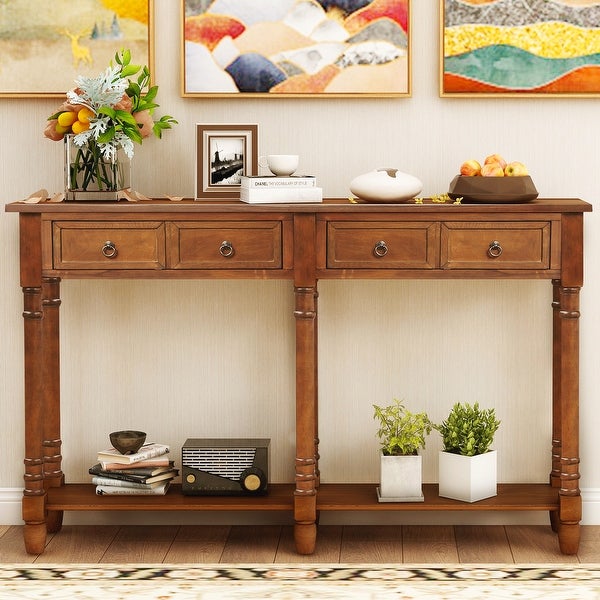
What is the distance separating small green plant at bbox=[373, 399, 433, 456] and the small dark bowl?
710 mm

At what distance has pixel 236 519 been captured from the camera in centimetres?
327

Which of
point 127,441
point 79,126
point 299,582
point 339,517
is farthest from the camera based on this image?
point 339,517

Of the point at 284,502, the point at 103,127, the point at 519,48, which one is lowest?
the point at 284,502

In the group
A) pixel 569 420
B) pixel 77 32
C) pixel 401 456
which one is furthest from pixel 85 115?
pixel 569 420

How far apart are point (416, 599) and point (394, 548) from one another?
0.41 meters

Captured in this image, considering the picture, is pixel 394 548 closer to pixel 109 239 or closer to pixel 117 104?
pixel 109 239

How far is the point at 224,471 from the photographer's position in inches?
120

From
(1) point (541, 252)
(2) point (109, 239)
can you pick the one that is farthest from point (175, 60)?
(1) point (541, 252)

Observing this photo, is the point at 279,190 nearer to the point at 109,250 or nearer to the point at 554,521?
the point at 109,250

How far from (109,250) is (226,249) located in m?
0.32

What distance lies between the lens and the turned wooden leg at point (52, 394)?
3.13m

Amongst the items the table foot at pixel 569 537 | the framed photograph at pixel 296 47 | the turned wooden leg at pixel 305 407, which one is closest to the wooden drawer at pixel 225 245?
the turned wooden leg at pixel 305 407

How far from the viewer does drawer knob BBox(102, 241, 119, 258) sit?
9.39 ft

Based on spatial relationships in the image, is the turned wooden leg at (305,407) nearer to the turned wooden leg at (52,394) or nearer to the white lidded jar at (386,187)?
the white lidded jar at (386,187)
